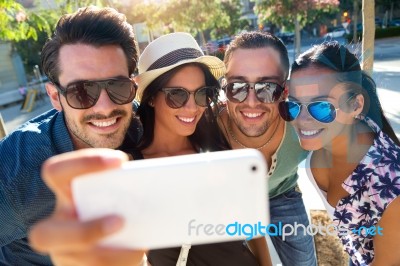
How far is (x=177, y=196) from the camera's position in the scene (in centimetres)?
77

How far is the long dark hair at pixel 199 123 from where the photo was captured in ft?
6.23

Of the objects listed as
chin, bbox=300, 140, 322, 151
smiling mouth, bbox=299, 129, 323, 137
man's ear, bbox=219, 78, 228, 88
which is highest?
man's ear, bbox=219, 78, 228, 88

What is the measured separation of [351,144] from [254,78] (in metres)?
0.68

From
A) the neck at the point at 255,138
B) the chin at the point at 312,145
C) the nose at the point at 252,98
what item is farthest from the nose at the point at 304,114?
the neck at the point at 255,138

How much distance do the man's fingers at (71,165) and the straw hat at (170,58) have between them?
3.90ft

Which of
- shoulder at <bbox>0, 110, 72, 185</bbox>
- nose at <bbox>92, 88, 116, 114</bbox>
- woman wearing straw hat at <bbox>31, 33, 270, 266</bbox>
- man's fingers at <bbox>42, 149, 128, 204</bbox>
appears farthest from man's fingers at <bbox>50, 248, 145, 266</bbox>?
nose at <bbox>92, 88, 116, 114</bbox>

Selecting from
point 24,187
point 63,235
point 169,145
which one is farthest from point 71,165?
point 169,145

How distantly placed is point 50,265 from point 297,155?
1.69 metres

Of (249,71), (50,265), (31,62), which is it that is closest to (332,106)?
(249,71)

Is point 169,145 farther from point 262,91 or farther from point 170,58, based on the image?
point 262,91

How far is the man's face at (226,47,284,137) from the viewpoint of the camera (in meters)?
1.96

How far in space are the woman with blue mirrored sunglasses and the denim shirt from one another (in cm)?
122

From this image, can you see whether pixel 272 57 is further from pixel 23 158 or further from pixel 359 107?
pixel 23 158

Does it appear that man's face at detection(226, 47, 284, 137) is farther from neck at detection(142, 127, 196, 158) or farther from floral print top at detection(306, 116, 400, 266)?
floral print top at detection(306, 116, 400, 266)
